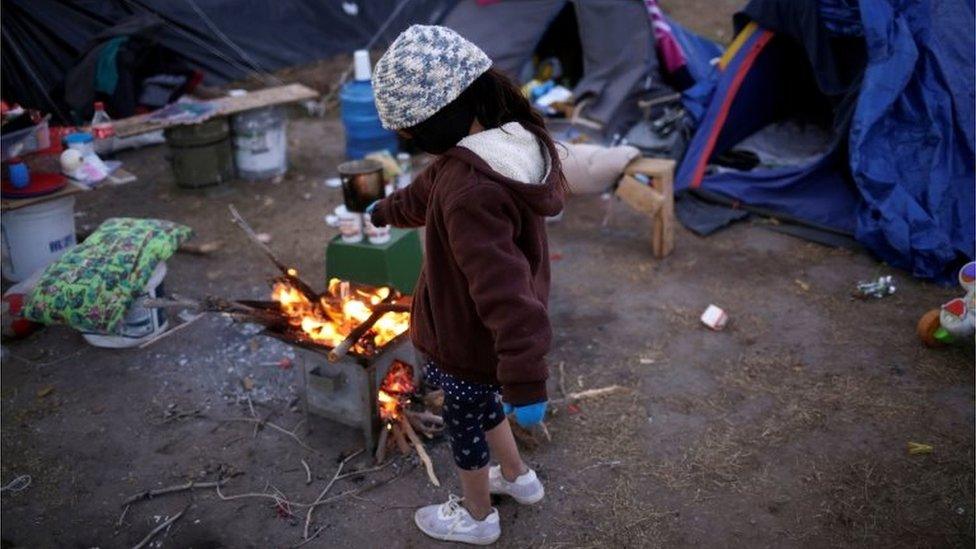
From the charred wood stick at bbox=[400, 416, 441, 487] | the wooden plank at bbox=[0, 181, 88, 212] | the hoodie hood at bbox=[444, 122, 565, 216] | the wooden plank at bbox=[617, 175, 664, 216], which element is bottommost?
the charred wood stick at bbox=[400, 416, 441, 487]

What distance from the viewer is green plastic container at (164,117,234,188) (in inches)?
269

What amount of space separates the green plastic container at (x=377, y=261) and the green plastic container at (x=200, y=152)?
340cm

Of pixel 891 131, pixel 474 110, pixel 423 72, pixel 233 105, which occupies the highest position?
pixel 423 72

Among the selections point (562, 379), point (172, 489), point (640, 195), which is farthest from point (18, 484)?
point (640, 195)

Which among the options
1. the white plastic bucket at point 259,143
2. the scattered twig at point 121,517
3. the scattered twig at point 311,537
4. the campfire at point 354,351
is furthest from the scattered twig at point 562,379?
the white plastic bucket at point 259,143

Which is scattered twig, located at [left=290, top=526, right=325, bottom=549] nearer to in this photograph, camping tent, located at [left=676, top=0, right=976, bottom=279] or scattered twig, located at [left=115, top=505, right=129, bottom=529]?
scattered twig, located at [left=115, top=505, right=129, bottom=529]

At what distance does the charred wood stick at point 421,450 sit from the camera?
11.2 feet

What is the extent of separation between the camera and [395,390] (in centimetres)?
367

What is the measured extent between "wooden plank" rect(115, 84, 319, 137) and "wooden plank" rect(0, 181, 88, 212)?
4.27 feet

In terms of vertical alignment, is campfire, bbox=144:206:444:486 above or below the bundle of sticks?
above

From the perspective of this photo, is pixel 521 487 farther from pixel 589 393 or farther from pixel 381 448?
pixel 589 393

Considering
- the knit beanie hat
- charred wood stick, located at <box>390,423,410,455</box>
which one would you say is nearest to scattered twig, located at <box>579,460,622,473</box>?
charred wood stick, located at <box>390,423,410,455</box>

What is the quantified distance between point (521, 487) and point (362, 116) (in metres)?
5.11

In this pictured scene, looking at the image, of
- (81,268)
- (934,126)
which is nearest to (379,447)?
(81,268)
